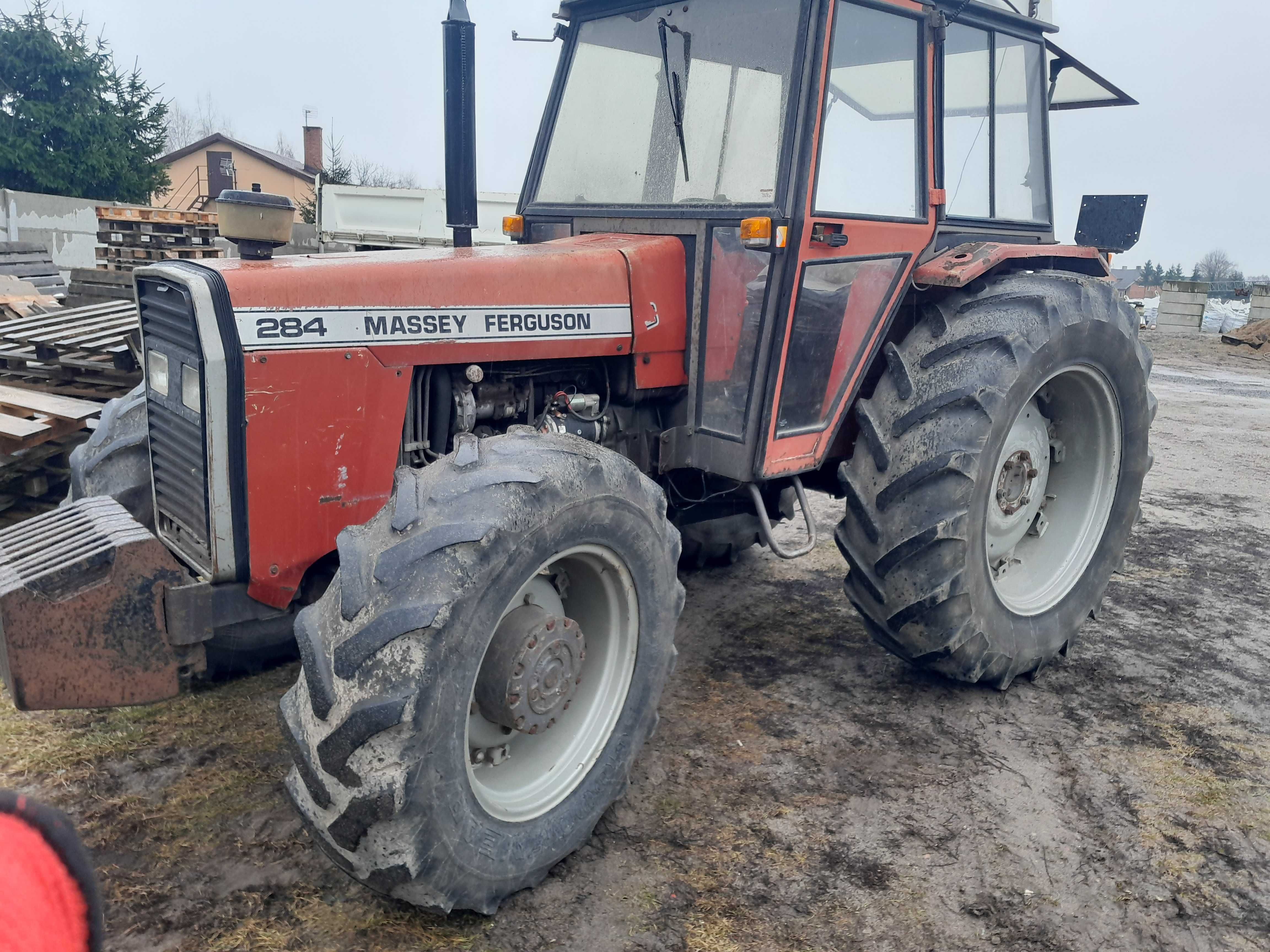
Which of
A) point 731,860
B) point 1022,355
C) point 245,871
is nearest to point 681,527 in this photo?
point 1022,355

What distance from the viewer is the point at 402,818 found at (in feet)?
6.93

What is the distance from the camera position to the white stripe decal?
2545mm

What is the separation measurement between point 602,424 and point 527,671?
1137 mm

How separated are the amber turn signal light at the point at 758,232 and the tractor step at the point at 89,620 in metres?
1.90

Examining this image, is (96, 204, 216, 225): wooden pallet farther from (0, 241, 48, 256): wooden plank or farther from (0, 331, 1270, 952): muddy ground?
(0, 331, 1270, 952): muddy ground

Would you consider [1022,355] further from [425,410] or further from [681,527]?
[425,410]

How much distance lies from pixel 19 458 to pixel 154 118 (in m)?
18.3

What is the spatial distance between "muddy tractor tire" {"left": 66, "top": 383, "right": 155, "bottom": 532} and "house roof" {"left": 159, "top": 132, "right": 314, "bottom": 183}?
37788 mm

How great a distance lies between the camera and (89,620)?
2.38 meters

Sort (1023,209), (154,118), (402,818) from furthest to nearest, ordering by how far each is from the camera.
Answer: (154,118) → (1023,209) → (402,818)

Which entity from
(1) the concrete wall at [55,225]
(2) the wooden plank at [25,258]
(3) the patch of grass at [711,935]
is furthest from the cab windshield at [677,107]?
(1) the concrete wall at [55,225]

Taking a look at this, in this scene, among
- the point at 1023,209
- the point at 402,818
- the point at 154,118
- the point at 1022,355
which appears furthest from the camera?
the point at 154,118

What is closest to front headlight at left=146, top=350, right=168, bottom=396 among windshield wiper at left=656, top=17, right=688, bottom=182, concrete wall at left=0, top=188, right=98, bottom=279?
windshield wiper at left=656, top=17, right=688, bottom=182

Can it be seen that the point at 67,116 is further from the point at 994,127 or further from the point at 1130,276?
the point at 1130,276
